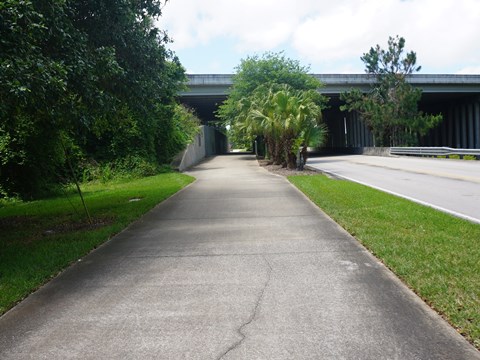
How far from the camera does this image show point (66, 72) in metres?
7.12

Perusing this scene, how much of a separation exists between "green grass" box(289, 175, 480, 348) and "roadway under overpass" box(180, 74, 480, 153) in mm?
30793

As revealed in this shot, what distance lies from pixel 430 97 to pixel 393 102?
12.8 metres

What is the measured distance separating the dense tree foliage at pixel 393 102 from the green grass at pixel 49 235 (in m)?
30.3

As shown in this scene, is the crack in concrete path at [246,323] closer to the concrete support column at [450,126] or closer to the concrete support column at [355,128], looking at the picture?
the concrete support column at [355,128]

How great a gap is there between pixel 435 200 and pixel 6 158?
14468mm

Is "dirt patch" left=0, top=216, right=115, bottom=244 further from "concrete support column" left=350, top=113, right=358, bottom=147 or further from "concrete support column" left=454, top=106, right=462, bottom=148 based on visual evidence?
"concrete support column" left=454, top=106, right=462, bottom=148

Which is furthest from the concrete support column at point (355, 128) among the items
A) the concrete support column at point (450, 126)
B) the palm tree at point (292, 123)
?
the palm tree at point (292, 123)

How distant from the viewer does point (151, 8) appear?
12070 mm

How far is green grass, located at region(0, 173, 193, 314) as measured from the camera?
18.8 feet

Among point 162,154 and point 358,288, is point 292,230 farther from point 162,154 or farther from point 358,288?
point 162,154

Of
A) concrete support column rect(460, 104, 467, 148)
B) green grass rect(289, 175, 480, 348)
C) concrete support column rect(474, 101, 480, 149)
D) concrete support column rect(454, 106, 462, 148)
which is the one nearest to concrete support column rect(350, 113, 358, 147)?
concrete support column rect(454, 106, 462, 148)

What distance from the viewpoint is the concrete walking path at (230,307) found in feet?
11.9

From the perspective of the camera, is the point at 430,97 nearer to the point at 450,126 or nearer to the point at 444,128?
the point at 450,126

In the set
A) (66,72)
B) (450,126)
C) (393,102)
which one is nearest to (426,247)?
(66,72)
